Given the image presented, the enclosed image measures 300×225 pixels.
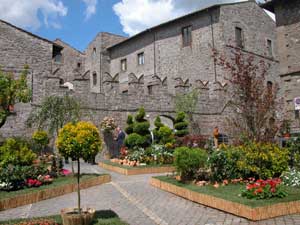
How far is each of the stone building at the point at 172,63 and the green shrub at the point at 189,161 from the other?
35.9 feet

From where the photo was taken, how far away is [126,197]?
9312 millimetres

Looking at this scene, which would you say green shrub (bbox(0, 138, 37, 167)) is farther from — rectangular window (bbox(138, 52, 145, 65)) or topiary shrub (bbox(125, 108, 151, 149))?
rectangular window (bbox(138, 52, 145, 65))

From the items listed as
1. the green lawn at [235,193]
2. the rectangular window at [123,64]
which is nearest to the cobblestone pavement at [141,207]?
the green lawn at [235,193]

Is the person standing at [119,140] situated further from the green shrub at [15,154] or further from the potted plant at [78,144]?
the potted plant at [78,144]

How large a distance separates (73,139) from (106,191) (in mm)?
4143

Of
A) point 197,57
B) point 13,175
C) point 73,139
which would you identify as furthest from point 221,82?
point 73,139

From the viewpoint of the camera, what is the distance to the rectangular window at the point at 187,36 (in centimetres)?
2685

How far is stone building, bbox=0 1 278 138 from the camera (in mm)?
20203

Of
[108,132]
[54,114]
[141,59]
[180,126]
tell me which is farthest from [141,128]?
[141,59]

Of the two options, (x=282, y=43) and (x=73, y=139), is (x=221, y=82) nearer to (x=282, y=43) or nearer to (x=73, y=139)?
(x=282, y=43)

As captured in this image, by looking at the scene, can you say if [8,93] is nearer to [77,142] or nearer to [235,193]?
[77,142]

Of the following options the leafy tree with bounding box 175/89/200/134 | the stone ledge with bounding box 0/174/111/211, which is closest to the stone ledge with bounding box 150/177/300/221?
the stone ledge with bounding box 0/174/111/211

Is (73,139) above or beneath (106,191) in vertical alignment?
above

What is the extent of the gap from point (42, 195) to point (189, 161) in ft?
13.7
